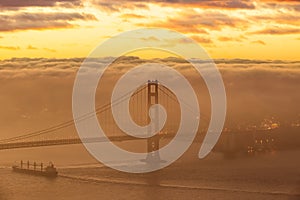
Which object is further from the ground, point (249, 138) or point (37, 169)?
point (249, 138)

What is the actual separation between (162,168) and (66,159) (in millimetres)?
14893

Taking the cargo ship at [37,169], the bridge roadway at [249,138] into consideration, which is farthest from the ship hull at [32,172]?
the bridge roadway at [249,138]

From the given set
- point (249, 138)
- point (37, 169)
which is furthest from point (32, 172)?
point (249, 138)

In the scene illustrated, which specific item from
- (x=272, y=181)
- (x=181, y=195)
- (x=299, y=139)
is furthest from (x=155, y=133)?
(x=299, y=139)

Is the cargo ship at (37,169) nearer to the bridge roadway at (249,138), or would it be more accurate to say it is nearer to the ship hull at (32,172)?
the ship hull at (32,172)

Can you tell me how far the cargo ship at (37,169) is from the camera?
44906 mm

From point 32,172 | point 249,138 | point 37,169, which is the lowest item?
point 32,172

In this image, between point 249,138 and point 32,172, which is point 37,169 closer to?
point 32,172

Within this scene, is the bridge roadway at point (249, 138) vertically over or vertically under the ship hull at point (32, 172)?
over

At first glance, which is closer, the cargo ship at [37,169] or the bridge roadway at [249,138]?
the cargo ship at [37,169]

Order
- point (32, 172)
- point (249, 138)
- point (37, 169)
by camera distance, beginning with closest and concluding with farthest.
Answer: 1. point (32, 172)
2. point (37, 169)
3. point (249, 138)

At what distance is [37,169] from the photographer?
49344 millimetres

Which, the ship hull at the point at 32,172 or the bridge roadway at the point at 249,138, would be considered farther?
the bridge roadway at the point at 249,138

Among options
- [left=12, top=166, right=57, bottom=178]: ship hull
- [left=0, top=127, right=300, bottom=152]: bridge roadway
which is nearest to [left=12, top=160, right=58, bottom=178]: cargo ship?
[left=12, top=166, right=57, bottom=178]: ship hull
